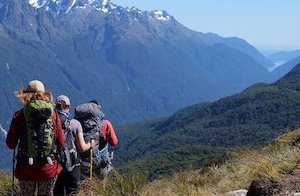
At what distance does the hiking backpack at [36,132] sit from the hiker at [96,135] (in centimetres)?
224

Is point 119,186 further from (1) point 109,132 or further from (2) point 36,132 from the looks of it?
(1) point 109,132

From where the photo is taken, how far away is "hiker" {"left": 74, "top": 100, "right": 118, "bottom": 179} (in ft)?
30.3

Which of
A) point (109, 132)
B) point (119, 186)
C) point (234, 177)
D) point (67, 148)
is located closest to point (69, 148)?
point (67, 148)

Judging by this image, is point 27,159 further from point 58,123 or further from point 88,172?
point 88,172

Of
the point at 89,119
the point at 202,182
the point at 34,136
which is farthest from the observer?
the point at 202,182

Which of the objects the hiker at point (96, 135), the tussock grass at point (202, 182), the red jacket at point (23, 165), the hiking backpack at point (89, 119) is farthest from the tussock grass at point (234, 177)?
the red jacket at point (23, 165)

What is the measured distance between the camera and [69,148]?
801 cm

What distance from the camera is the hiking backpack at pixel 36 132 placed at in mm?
6906

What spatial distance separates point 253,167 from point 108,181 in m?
2.38

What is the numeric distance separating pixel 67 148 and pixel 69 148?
0.07 metres

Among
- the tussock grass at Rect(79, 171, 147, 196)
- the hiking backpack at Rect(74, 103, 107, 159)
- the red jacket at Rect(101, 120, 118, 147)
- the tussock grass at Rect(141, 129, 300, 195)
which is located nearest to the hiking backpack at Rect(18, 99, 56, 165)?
the tussock grass at Rect(79, 171, 147, 196)

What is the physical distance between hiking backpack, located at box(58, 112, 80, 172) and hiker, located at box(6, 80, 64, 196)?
679mm

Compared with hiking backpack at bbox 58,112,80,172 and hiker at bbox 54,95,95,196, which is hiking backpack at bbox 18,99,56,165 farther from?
hiker at bbox 54,95,95,196

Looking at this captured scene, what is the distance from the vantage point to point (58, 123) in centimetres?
731
